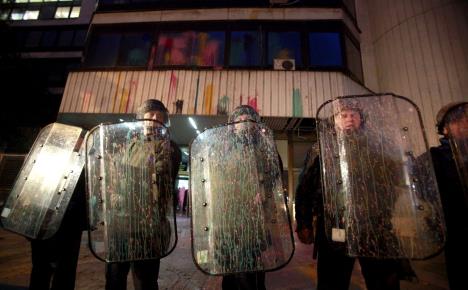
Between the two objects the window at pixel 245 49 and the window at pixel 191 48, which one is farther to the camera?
the window at pixel 191 48

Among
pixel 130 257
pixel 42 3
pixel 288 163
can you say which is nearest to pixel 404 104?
pixel 130 257

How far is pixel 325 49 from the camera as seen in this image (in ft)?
21.8

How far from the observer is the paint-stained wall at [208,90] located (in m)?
6.19

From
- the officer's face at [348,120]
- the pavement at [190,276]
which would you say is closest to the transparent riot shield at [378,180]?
the officer's face at [348,120]

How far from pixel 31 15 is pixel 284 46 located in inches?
954

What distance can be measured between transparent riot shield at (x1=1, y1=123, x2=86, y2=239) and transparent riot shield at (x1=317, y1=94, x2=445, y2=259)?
204 centimetres

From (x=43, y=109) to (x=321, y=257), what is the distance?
19.9 metres

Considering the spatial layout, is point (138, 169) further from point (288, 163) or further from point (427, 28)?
point (427, 28)

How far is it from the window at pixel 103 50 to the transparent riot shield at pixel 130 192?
6.27m

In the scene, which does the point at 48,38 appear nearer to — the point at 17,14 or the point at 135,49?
the point at 17,14

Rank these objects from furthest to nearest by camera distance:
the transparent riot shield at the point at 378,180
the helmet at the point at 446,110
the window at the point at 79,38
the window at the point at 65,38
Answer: the window at the point at 65,38 < the window at the point at 79,38 < the helmet at the point at 446,110 < the transparent riot shield at the point at 378,180

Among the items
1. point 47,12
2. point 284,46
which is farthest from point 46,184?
point 47,12

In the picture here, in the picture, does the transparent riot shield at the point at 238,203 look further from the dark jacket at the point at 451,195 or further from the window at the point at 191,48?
the window at the point at 191,48

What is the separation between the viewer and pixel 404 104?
5.39 feet
